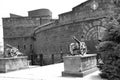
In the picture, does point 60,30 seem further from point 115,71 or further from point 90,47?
point 115,71

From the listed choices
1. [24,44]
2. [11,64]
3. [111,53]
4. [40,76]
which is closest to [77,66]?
[111,53]

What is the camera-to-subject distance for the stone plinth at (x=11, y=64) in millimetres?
10453

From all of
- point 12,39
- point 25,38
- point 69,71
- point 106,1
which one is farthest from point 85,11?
point 12,39

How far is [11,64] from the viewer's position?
35.8 ft

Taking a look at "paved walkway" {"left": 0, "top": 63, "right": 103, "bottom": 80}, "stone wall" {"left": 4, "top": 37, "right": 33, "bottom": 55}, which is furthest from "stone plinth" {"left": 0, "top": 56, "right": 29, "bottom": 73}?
"stone wall" {"left": 4, "top": 37, "right": 33, "bottom": 55}

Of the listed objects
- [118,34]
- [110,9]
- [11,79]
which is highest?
[110,9]

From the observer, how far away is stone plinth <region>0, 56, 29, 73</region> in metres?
10.5

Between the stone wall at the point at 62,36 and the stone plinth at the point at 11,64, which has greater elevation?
the stone wall at the point at 62,36

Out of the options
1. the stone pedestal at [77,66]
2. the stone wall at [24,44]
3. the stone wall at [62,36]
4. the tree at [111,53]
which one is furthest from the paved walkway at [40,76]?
the stone wall at [24,44]

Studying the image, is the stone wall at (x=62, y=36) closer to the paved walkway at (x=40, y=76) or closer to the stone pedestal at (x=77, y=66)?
the paved walkway at (x=40, y=76)

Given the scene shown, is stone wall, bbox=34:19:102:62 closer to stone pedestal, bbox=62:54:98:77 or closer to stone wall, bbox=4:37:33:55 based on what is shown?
stone wall, bbox=4:37:33:55

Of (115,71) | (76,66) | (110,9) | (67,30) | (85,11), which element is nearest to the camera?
(115,71)

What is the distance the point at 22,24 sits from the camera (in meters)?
28.3

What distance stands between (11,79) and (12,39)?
2193 cm
